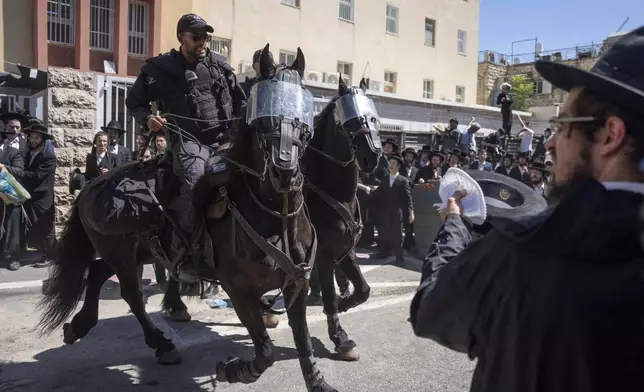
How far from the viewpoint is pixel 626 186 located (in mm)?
1333

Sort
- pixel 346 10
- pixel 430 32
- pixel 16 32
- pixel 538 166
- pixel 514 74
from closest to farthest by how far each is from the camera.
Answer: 1. pixel 538 166
2. pixel 16 32
3. pixel 346 10
4. pixel 430 32
5. pixel 514 74

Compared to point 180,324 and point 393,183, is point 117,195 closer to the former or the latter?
point 180,324

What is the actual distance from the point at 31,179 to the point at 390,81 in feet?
76.4

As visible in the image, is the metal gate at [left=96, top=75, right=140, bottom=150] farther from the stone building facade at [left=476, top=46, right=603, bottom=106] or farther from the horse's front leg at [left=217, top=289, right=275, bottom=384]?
the stone building facade at [left=476, top=46, right=603, bottom=106]

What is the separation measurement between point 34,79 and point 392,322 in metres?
9.03

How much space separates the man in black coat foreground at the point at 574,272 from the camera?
124 cm

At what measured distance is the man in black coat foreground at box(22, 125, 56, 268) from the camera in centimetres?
903

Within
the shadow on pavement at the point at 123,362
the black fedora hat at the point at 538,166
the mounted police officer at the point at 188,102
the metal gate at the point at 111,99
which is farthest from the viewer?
the black fedora hat at the point at 538,166

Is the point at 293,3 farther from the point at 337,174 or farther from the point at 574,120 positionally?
the point at 574,120

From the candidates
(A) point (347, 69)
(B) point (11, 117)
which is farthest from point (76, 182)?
(A) point (347, 69)

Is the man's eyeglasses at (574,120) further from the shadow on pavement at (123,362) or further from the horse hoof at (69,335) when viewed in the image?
the horse hoof at (69,335)

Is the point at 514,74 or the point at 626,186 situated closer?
the point at 626,186

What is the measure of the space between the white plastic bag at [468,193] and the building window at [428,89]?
3114cm

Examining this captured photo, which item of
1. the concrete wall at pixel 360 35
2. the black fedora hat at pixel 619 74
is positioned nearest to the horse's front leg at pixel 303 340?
the black fedora hat at pixel 619 74
